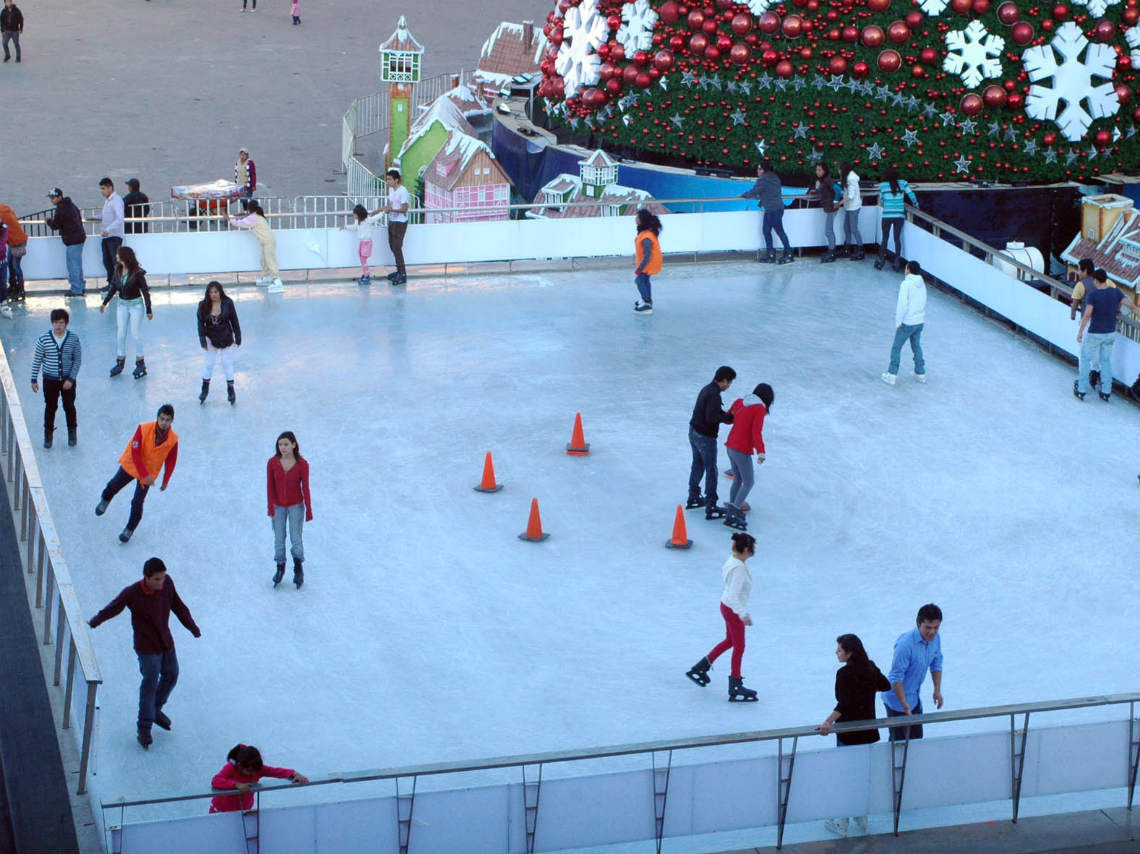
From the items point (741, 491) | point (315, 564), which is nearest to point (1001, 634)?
point (741, 491)

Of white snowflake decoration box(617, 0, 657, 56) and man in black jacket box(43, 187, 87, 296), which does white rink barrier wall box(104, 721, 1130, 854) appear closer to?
man in black jacket box(43, 187, 87, 296)

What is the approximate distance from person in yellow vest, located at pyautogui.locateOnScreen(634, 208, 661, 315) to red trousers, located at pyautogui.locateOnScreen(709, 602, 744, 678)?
8.10 m

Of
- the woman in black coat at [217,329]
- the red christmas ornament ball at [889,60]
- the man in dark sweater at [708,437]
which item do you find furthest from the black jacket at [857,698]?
the red christmas ornament ball at [889,60]

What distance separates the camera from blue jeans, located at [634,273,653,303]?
18.5 metres

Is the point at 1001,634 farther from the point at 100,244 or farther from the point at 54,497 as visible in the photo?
the point at 100,244

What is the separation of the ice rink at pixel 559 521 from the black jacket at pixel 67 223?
2.33 ft

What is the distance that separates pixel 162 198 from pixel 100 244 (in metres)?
9.80

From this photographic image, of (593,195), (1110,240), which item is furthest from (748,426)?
(593,195)

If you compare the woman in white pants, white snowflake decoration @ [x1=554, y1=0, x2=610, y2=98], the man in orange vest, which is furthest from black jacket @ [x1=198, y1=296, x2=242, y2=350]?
white snowflake decoration @ [x1=554, y1=0, x2=610, y2=98]

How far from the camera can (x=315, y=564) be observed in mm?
12516

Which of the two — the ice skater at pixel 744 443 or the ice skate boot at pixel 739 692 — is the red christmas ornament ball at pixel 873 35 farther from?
the ice skate boot at pixel 739 692

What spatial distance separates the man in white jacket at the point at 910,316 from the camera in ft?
52.6

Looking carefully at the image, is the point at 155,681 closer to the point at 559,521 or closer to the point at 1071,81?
the point at 559,521

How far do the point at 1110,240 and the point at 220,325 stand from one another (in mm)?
11317
